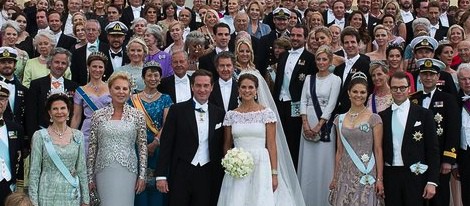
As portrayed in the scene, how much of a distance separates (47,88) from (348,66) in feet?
11.5

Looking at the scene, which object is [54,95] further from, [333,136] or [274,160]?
[333,136]

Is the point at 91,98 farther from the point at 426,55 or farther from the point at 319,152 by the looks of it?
the point at 426,55

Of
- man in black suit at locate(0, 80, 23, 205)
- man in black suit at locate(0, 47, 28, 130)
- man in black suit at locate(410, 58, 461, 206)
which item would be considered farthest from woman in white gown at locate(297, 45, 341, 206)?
man in black suit at locate(0, 80, 23, 205)

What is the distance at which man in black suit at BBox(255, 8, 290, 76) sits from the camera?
1106 centimetres

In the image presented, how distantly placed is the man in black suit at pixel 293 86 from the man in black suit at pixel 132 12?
3515 millimetres

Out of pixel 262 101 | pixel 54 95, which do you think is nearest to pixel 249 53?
pixel 262 101

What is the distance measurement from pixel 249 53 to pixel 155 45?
149 cm

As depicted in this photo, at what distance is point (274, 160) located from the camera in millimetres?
8625

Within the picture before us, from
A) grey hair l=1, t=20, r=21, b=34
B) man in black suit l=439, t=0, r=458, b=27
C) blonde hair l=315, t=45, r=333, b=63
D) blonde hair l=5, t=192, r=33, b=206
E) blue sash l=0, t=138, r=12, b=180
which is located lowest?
blonde hair l=5, t=192, r=33, b=206

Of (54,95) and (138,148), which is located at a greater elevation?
(54,95)

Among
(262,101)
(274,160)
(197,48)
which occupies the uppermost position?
(197,48)

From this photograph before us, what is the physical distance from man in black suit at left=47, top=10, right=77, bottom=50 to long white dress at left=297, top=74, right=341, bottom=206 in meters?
3.58

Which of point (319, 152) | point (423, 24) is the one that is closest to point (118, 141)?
point (319, 152)

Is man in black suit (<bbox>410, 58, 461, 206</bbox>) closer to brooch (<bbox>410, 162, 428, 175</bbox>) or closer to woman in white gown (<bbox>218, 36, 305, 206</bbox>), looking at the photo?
brooch (<bbox>410, 162, 428, 175</bbox>)
